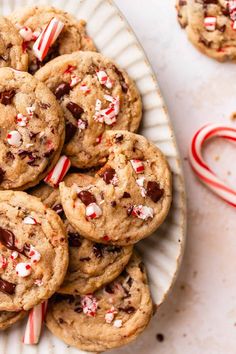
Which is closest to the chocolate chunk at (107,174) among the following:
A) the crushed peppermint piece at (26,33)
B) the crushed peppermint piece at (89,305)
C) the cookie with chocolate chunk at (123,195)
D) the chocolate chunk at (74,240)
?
the cookie with chocolate chunk at (123,195)

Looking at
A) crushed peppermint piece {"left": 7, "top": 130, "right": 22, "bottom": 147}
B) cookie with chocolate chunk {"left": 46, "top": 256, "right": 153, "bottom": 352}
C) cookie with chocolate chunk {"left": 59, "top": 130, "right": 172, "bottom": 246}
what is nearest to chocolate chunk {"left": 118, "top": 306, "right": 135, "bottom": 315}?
cookie with chocolate chunk {"left": 46, "top": 256, "right": 153, "bottom": 352}

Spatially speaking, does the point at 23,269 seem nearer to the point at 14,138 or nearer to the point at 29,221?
the point at 29,221

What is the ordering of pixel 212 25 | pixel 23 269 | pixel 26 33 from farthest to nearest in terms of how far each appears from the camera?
pixel 212 25 < pixel 26 33 < pixel 23 269

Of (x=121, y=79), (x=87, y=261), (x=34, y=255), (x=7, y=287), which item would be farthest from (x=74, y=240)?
(x=121, y=79)

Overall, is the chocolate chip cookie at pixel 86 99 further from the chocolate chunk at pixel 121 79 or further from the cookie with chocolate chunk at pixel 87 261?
the cookie with chocolate chunk at pixel 87 261

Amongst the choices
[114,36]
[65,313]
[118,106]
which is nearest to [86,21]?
[114,36]

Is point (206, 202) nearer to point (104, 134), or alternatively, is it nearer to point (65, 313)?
point (104, 134)

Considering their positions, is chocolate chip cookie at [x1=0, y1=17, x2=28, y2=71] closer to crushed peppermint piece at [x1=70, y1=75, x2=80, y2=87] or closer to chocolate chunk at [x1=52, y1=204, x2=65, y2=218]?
crushed peppermint piece at [x1=70, y1=75, x2=80, y2=87]
